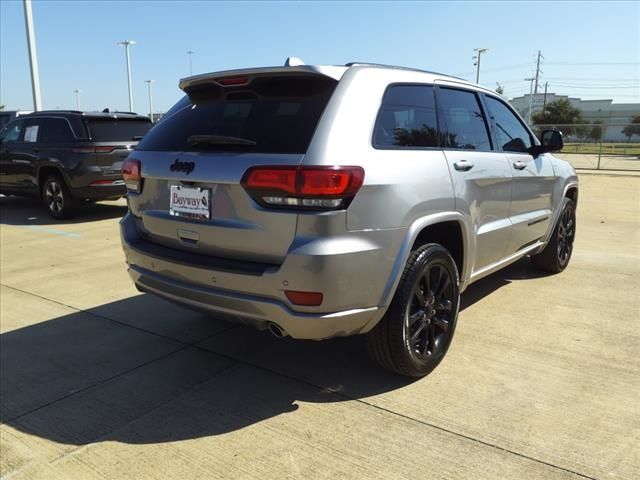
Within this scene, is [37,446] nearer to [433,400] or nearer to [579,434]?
[433,400]

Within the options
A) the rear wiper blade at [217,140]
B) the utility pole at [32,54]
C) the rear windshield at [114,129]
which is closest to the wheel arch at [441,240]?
the rear wiper blade at [217,140]

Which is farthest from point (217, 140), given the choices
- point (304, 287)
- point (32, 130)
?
point (32, 130)

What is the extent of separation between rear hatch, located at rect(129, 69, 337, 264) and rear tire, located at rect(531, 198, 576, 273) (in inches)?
142

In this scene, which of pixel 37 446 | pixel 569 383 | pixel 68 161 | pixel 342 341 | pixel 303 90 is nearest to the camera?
pixel 37 446

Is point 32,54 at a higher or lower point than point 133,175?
higher

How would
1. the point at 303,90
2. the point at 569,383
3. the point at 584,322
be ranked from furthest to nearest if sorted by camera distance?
1. the point at 584,322
2. the point at 569,383
3. the point at 303,90

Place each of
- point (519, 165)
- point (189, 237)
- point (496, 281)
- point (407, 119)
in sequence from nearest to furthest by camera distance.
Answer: point (189, 237), point (407, 119), point (519, 165), point (496, 281)

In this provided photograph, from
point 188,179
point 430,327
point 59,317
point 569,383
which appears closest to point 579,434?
point 569,383

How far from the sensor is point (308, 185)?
257 cm

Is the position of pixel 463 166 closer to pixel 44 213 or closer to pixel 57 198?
pixel 57 198

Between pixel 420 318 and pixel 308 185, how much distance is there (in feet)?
3.87

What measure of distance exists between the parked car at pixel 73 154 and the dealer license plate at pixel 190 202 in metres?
6.21

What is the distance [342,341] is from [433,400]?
1.03 metres

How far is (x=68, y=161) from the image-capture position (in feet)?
29.0
